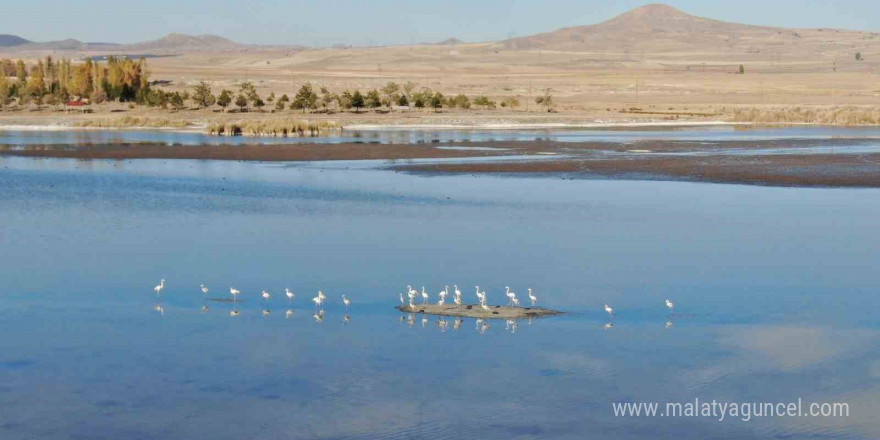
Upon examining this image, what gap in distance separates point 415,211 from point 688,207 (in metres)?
5.19

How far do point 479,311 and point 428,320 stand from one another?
24.0 inches

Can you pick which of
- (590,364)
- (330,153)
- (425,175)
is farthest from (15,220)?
(330,153)

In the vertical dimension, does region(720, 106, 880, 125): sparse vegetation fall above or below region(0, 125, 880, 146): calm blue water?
above

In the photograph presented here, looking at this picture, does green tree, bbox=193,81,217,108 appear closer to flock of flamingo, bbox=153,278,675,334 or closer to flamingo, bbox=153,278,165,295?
flamingo, bbox=153,278,165,295

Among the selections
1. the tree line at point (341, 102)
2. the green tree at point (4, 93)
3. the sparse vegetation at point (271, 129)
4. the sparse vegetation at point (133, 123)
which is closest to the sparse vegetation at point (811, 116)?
the tree line at point (341, 102)

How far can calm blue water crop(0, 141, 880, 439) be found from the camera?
9641mm

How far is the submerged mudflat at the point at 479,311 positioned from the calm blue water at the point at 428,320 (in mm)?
239

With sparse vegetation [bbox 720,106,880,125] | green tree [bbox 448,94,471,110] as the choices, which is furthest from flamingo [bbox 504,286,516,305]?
green tree [bbox 448,94,471,110]

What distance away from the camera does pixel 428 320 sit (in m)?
12.9

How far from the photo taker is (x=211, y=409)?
32.0 feet

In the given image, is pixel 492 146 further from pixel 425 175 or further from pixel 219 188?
pixel 219 188

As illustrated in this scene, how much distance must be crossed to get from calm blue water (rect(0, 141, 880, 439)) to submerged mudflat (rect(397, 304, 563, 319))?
24cm

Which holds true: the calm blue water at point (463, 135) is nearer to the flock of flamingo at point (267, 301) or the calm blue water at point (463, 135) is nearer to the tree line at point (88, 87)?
the tree line at point (88, 87)

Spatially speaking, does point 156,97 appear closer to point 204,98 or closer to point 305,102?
point 204,98
